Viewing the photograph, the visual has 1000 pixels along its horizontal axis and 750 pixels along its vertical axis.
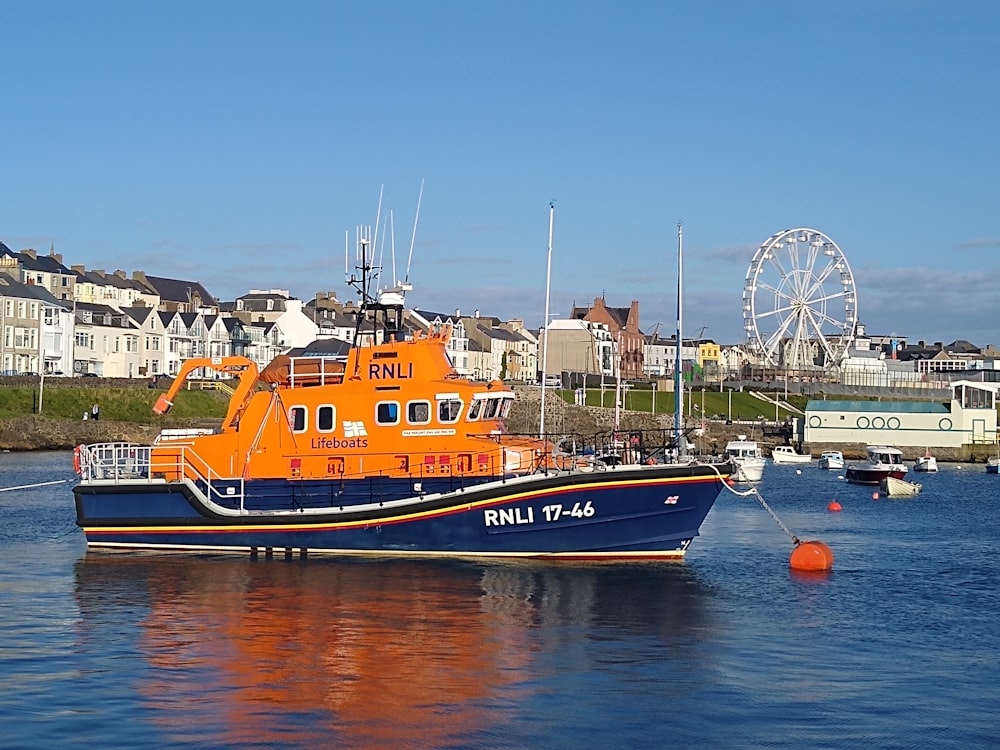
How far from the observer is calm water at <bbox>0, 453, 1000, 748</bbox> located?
1437cm

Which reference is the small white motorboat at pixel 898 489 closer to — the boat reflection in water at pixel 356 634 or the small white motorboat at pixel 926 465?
the small white motorboat at pixel 926 465

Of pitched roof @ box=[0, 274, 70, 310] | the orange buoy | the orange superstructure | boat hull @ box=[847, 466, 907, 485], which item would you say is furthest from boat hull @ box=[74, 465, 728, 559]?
pitched roof @ box=[0, 274, 70, 310]

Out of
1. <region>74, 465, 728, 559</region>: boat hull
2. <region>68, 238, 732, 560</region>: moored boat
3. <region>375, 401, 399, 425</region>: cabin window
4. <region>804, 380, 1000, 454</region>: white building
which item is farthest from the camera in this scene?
<region>804, 380, 1000, 454</region>: white building

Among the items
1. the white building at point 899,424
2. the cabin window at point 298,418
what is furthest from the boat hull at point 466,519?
the white building at point 899,424

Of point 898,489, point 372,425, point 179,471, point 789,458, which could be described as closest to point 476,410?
point 372,425

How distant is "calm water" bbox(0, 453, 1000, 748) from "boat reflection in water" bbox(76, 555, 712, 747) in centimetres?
5

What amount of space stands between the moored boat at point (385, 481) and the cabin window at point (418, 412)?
20 mm

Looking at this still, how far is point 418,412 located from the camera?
26453mm

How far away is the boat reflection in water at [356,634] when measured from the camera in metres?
14.6

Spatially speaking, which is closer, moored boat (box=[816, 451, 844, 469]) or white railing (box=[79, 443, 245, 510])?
white railing (box=[79, 443, 245, 510])

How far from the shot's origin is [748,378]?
421 feet

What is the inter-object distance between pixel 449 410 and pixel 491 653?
29.0 ft

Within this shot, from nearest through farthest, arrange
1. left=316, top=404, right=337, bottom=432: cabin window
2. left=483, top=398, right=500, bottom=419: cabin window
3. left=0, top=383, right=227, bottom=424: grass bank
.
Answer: left=316, top=404, right=337, bottom=432: cabin window
left=483, top=398, right=500, bottom=419: cabin window
left=0, top=383, right=227, bottom=424: grass bank

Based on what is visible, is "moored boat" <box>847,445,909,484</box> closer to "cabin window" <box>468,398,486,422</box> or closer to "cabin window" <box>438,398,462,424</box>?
"cabin window" <box>468,398,486,422</box>
